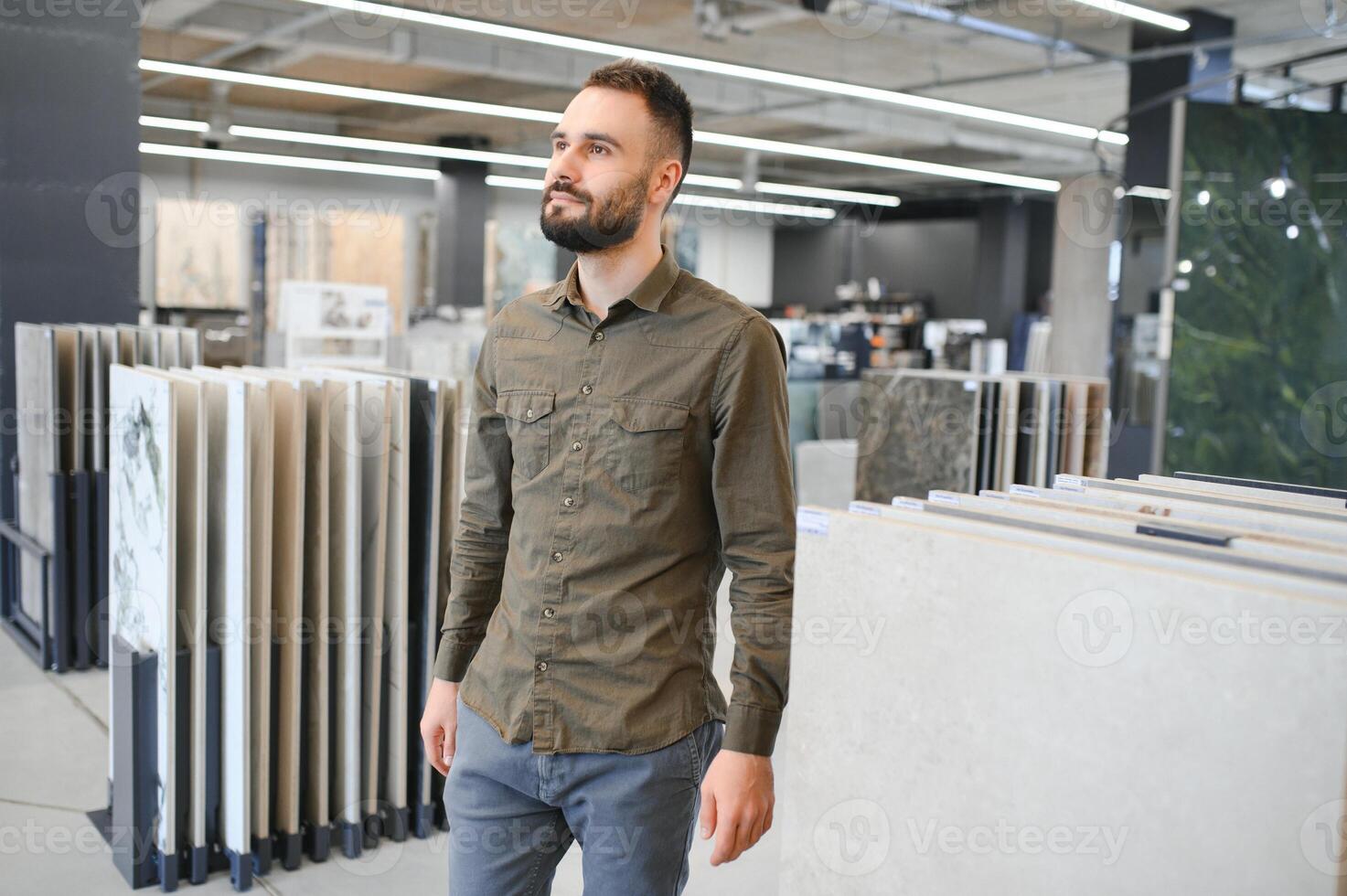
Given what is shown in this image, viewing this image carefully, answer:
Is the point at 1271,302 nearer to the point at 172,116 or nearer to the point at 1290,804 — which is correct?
the point at 1290,804

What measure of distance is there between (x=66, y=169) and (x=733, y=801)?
4.79 meters

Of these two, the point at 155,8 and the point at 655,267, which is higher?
the point at 155,8

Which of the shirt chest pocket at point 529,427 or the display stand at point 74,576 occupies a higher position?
the shirt chest pocket at point 529,427

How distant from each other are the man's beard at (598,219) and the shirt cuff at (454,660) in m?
0.62

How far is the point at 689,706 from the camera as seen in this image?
152 centimetres

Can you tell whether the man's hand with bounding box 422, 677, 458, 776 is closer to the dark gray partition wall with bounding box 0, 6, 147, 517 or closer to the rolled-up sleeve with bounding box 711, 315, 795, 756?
the rolled-up sleeve with bounding box 711, 315, 795, 756

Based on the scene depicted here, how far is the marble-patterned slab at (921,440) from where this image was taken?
4.75 meters

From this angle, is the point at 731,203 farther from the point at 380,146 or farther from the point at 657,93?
the point at 657,93

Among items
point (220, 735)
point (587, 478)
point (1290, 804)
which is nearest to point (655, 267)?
point (587, 478)

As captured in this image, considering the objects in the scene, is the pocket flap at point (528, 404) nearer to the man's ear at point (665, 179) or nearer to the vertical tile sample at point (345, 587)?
the man's ear at point (665, 179)

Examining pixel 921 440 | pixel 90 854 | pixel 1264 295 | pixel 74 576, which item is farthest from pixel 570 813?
pixel 1264 295

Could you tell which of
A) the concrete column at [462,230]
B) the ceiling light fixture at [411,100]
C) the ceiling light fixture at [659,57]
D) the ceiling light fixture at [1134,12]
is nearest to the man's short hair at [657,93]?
the ceiling light fixture at [659,57]

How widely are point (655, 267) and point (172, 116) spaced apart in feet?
50.6

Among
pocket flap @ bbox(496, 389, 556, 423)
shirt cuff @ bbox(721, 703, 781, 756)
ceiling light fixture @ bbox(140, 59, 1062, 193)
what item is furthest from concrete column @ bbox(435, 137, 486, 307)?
shirt cuff @ bbox(721, 703, 781, 756)
